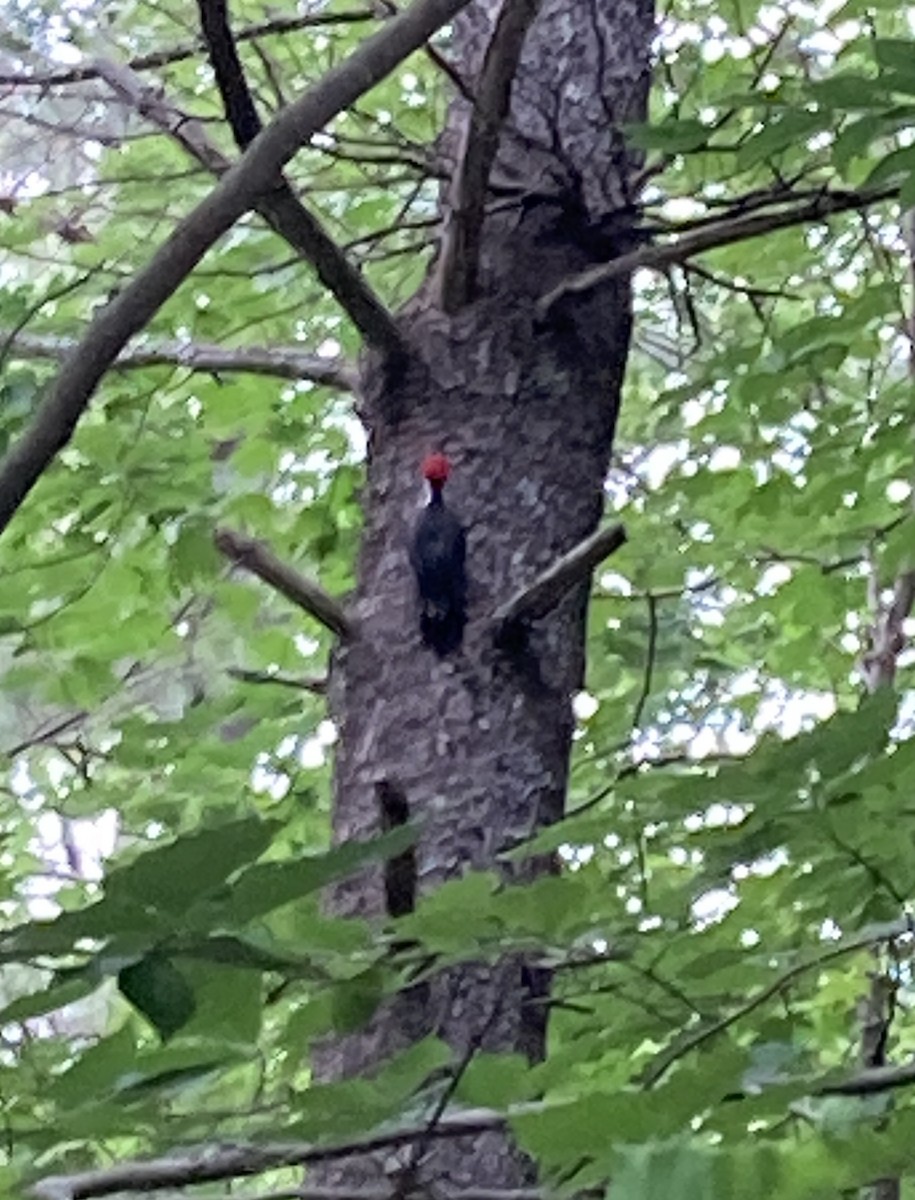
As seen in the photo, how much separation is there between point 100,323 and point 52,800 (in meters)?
2.17

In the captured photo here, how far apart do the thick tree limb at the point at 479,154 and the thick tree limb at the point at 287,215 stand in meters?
0.09

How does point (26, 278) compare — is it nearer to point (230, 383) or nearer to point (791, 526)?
point (230, 383)

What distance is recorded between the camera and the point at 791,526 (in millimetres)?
2502

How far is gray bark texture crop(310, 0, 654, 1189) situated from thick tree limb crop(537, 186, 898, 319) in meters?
0.04

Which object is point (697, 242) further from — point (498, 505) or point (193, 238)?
point (193, 238)

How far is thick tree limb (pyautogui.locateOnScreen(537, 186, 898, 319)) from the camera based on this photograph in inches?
75.4

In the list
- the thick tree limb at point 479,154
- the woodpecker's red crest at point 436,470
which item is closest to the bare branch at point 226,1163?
the woodpecker's red crest at point 436,470

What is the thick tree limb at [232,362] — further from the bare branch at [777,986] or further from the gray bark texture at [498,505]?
the bare branch at [777,986]

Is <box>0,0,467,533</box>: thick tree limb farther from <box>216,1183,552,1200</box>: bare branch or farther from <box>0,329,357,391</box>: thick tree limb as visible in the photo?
<box>0,329,357,391</box>: thick tree limb

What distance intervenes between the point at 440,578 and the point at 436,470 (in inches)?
4.5

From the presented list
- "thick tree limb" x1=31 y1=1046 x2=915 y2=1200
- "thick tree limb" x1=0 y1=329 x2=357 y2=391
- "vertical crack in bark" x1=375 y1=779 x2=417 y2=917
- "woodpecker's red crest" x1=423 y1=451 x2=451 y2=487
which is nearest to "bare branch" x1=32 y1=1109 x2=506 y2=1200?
"thick tree limb" x1=31 y1=1046 x2=915 y2=1200

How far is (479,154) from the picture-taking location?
1823mm

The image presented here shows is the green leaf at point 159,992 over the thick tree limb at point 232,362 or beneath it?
beneath

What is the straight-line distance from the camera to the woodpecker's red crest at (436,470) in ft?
6.21
